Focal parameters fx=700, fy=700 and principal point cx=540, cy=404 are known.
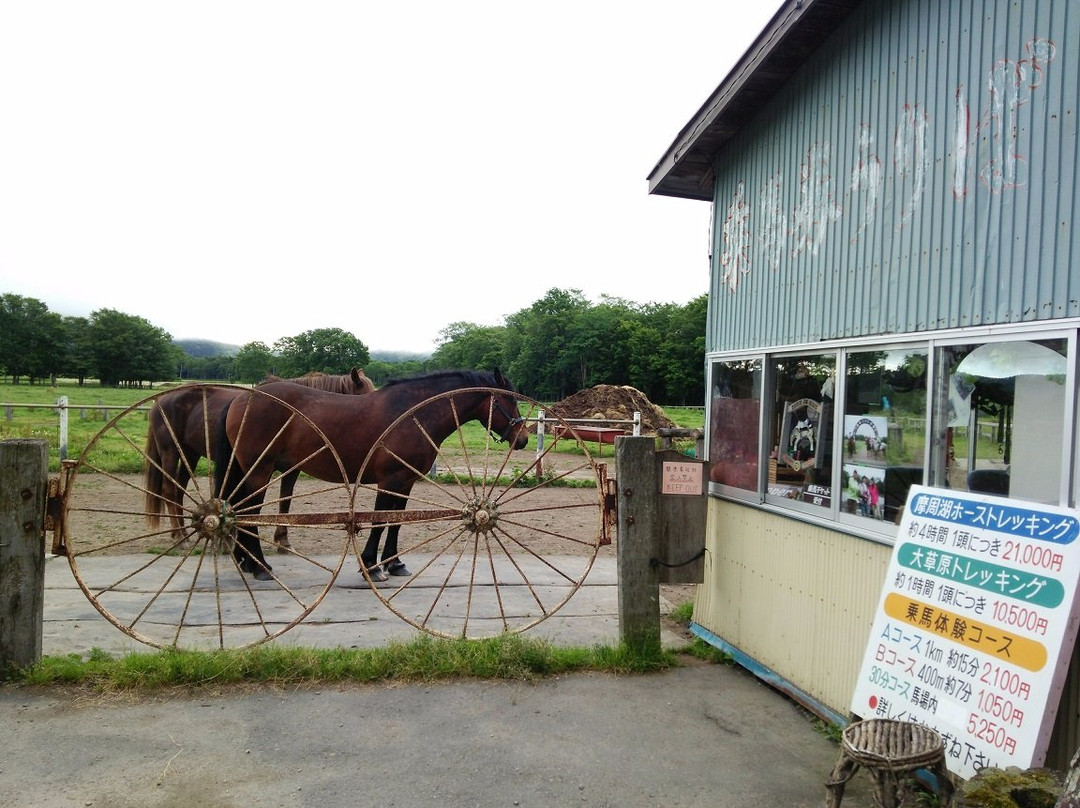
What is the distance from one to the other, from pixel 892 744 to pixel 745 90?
3.99 metres

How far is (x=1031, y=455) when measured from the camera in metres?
2.83

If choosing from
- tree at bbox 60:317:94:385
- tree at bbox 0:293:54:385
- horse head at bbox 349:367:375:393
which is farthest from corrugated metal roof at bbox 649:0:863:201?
tree at bbox 60:317:94:385

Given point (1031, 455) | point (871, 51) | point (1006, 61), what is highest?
point (871, 51)

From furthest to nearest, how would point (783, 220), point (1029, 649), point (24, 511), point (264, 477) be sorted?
point (264, 477), point (783, 220), point (24, 511), point (1029, 649)

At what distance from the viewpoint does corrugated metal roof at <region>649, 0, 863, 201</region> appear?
4.00 meters

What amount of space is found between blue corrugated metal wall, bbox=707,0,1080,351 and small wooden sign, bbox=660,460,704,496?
3.24 ft

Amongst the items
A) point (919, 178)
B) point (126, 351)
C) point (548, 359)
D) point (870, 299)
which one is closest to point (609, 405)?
point (870, 299)

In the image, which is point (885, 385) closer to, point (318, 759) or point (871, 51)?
point (871, 51)

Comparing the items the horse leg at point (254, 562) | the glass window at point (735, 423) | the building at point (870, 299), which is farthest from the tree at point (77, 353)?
the building at point (870, 299)

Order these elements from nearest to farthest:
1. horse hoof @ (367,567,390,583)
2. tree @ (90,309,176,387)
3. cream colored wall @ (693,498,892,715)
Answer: cream colored wall @ (693,498,892,715)
horse hoof @ (367,567,390,583)
tree @ (90,309,176,387)

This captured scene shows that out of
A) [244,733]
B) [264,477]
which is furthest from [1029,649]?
[264,477]

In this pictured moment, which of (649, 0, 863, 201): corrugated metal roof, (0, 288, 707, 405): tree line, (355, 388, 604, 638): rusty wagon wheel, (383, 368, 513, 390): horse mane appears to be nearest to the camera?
(649, 0, 863, 201): corrugated metal roof

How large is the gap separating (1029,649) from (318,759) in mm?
3047

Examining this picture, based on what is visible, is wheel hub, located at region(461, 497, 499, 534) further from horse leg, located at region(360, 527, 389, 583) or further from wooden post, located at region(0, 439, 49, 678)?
wooden post, located at region(0, 439, 49, 678)
